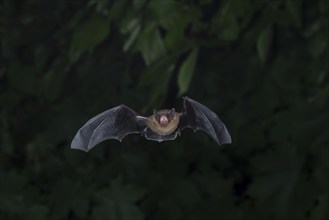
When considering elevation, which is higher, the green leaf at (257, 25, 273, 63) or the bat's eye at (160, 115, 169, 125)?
the bat's eye at (160, 115, 169, 125)

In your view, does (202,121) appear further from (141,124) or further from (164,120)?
(164,120)

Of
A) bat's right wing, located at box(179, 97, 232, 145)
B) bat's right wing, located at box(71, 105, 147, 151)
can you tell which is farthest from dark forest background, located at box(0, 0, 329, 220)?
bat's right wing, located at box(179, 97, 232, 145)

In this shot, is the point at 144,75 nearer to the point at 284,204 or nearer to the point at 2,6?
the point at 284,204

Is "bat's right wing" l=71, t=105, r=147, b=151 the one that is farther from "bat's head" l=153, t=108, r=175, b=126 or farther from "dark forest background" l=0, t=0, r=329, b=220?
"dark forest background" l=0, t=0, r=329, b=220

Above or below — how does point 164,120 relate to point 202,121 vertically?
above

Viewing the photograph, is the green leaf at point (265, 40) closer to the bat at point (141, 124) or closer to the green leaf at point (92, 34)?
the green leaf at point (92, 34)

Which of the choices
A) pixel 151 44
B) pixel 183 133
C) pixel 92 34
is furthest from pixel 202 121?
pixel 183 133

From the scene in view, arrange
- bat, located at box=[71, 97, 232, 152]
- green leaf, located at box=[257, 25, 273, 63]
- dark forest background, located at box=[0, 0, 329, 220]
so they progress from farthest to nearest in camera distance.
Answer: dark forest background, located at box=[0, 0, 329, 220] → green leaf, located at box=[257, 25, 273, 63] → bat, located at box=[71, 97, 232, 152]
